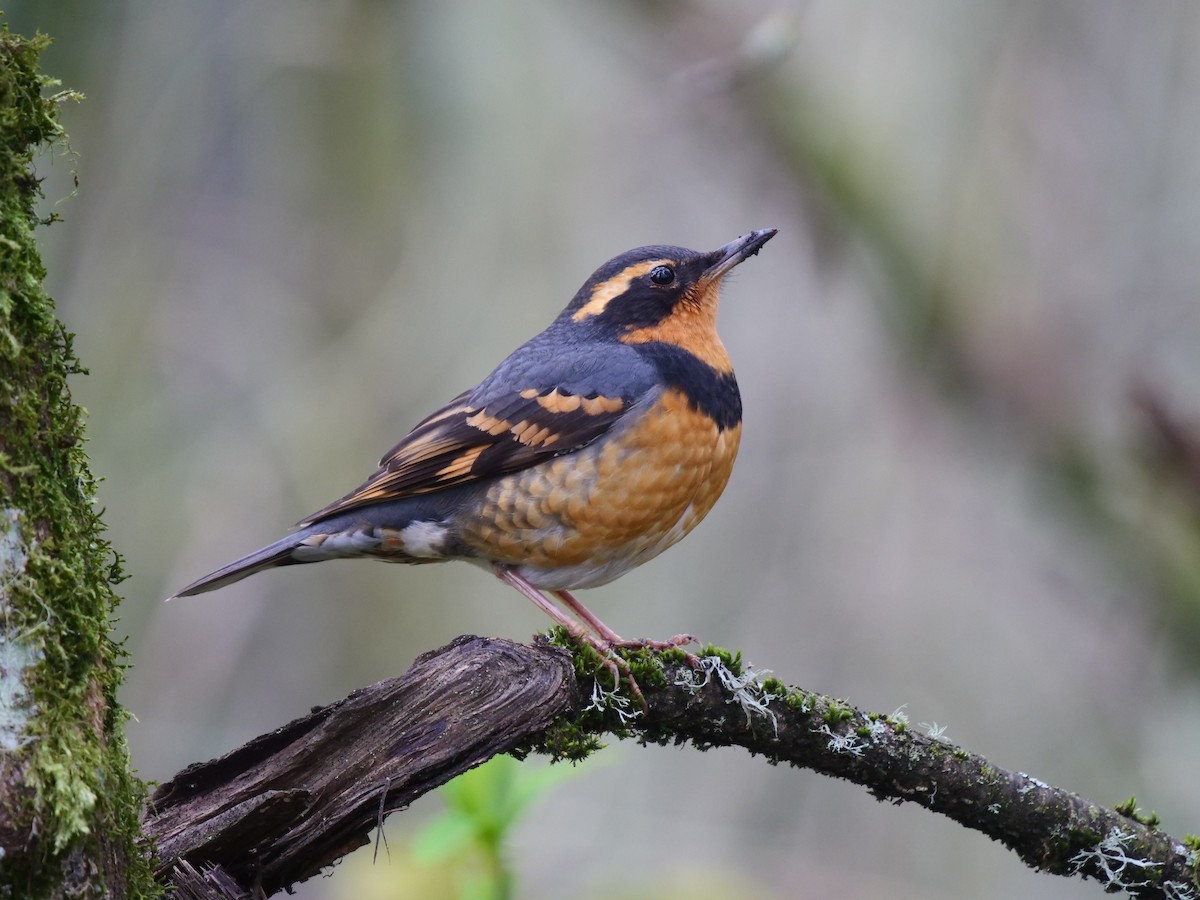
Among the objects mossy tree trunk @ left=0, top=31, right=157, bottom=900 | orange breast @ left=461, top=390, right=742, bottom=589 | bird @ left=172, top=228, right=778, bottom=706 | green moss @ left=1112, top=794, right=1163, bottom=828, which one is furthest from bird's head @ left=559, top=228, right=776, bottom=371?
mossy tree trunk @ left=0, top=31, right=157, bottom=900

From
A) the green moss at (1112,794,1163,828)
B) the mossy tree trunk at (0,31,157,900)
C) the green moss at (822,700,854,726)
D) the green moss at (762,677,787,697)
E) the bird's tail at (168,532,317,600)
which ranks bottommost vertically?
the mossy tree trunk at (0,31,157,900)

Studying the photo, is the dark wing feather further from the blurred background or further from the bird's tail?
the blurred background

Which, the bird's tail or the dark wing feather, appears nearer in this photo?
the bird's tail

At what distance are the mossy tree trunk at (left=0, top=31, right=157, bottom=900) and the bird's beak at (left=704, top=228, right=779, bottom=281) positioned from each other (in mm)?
3507

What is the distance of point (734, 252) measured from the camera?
226 inches

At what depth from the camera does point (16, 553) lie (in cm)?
248

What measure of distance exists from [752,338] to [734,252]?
3794mm

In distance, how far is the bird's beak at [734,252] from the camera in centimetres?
570

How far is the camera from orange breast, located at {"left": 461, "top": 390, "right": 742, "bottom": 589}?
4.98m

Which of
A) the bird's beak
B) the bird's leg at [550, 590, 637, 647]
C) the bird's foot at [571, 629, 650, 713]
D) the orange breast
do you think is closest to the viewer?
the bird's foot at [571, 629, 650, 713]

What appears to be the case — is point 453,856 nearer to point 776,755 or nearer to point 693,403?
point 776,755

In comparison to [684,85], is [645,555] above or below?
below

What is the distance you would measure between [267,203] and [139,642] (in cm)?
310

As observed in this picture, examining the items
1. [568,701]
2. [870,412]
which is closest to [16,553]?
[568,701]
